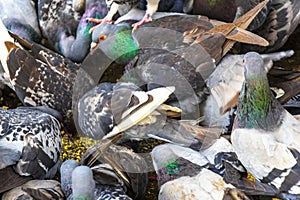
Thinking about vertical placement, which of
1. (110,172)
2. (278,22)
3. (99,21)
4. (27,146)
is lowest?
(110,172)

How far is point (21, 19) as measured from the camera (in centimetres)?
450

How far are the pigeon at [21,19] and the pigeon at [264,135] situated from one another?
188cm

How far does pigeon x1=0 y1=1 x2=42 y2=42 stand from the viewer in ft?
14.6

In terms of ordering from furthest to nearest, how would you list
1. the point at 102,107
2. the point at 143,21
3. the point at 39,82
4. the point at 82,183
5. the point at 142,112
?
the point at 143,21 < the point at 39,82 < the point at 102,107 < the point at 142,112 < the point at 82,183

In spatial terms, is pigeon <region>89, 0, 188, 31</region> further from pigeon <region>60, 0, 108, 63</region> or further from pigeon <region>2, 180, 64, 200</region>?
pigeon <region>2, 180, 64, 200</region>

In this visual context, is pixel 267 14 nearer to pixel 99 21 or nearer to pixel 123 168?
pixel 99 21

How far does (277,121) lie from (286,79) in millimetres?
745

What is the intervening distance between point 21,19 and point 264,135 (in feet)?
7.11

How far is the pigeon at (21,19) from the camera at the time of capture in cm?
445

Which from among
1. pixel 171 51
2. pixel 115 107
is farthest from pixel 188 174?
pixel 171 51

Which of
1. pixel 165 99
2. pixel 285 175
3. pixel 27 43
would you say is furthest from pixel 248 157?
pixel 27 43

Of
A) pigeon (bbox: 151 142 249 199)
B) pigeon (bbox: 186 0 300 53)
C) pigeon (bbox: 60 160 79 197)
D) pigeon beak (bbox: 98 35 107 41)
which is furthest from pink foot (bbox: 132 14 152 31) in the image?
pigeon (bbox: 60 160 79 197)

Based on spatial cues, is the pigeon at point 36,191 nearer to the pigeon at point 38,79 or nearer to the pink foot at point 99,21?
the pigeon at point 38,79

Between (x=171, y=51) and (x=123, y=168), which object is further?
(x=171, y=51)
